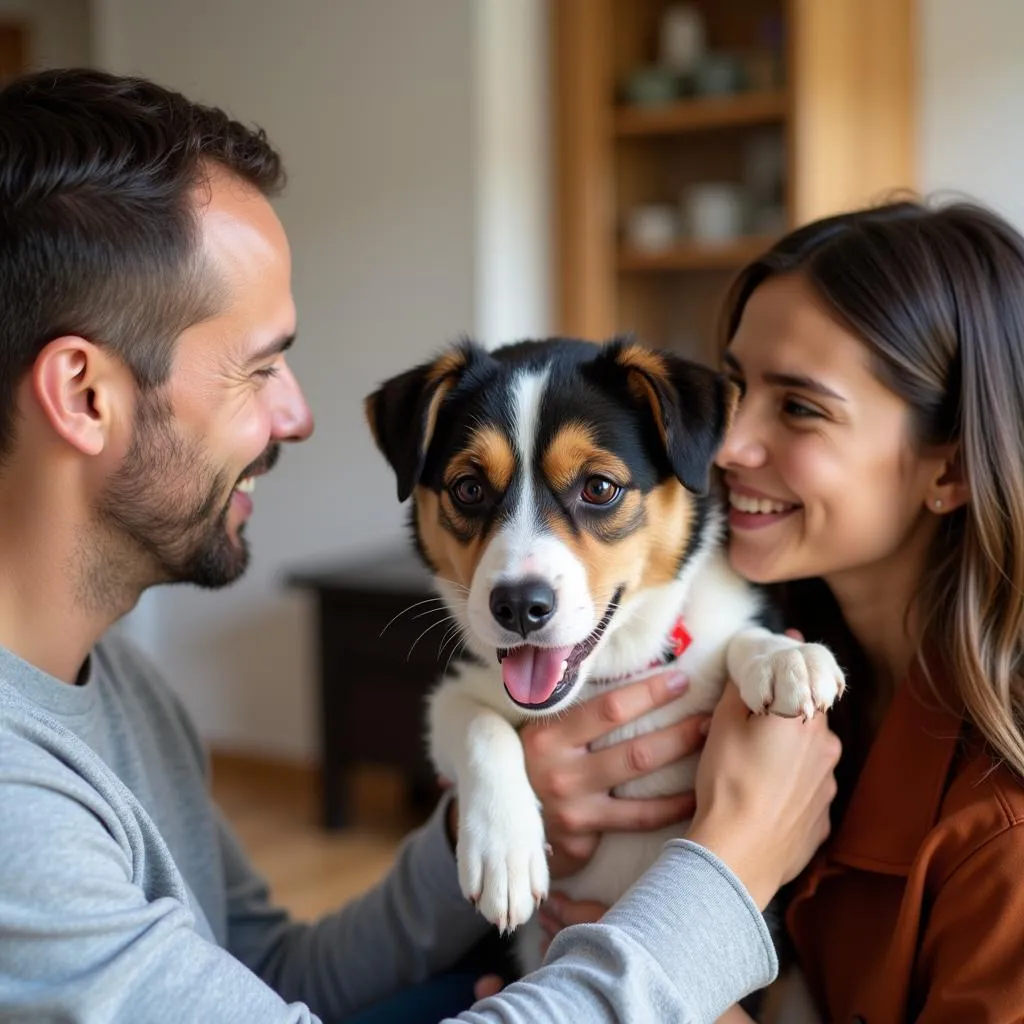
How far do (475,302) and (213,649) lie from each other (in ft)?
5.75

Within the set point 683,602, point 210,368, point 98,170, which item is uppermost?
point 98,170

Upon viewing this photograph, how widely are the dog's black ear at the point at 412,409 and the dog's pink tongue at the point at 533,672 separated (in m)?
0.26

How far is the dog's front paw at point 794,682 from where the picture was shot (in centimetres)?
137

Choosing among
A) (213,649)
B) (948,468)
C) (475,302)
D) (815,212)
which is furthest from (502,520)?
(213,649)

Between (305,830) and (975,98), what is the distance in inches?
127

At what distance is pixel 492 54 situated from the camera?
154 inches

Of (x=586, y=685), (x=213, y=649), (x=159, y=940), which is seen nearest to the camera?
(x=159, y=940)

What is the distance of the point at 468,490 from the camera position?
5.05ft

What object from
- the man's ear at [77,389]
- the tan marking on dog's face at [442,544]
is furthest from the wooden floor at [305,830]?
the man's ear at [77,389]

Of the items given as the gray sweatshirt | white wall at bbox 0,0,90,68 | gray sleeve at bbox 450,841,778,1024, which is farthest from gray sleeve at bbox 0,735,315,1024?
white wall at bbox 0,0,90,68

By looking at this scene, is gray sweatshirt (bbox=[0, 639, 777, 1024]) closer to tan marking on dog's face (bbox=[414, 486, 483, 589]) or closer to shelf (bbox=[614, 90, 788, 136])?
tan marking on dog's face (bbox=[414, 486, 483, 589])

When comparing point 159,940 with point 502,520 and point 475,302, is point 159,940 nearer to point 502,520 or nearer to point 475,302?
point 502,520

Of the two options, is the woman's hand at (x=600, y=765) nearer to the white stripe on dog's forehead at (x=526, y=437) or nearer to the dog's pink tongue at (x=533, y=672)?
the dog's pink tongue at (x=533, y=672)

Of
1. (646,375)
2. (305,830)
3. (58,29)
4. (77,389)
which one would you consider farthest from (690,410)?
(58,29)
